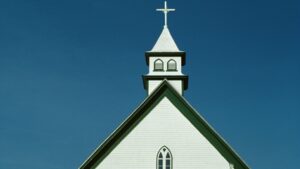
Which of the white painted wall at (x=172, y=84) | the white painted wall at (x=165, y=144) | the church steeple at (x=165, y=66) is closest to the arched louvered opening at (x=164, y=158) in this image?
the white painted wall at (x=165, y=144)

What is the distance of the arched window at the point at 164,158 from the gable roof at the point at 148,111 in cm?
246

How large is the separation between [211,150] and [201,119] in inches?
82.5

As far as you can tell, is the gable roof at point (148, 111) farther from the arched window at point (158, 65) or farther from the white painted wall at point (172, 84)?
the arched window at point (158, 65)

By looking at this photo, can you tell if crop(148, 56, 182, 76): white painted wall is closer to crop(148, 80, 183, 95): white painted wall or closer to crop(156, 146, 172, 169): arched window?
crop(148, 80, 183, 95): white painted wall

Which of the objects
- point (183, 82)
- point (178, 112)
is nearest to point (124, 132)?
point (178, 112)

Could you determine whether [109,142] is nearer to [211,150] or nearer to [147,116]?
[147,116]

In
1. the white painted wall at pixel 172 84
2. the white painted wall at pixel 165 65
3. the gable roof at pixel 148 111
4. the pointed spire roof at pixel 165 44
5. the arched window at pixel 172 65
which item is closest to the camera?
the gable roof at pixel 148 111

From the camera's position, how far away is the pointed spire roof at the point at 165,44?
43781mm

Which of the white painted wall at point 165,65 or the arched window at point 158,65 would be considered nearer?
the white painted wall at point 165,65

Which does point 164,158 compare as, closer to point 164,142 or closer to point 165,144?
point 165,144

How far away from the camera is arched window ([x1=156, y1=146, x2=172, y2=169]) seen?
119 ft

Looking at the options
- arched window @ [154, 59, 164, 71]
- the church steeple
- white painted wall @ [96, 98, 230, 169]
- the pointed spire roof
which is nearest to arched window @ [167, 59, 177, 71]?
the church steeple

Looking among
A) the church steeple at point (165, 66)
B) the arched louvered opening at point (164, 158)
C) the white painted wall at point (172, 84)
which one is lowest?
the arched louvered opening at point (164, 158)

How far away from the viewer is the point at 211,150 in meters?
36.6
